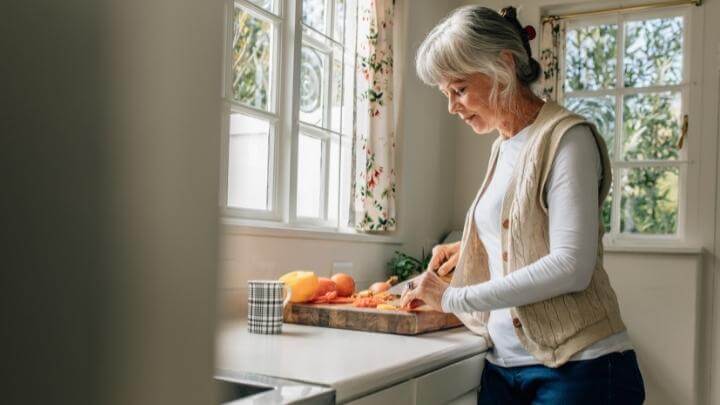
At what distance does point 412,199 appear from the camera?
322cm

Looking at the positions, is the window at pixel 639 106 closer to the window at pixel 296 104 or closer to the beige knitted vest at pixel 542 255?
the window at pixel 296 104

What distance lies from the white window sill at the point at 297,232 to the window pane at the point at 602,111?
130 cm

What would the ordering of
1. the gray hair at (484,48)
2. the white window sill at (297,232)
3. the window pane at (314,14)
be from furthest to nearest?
the window pane at (314,14), the white window sill at (297,232), the gray hair at (484,48)

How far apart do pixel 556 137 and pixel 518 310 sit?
341 millimetres

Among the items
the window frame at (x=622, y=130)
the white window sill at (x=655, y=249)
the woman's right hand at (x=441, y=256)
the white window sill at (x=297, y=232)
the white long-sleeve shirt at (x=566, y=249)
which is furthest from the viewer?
the window frame at (x=622, y=130)

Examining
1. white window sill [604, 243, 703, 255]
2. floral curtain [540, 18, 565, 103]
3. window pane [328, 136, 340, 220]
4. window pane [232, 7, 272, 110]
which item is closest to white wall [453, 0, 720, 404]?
white window sill [604, 243, 703, 255]

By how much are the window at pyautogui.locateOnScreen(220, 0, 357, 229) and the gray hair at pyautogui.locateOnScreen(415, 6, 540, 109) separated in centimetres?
77

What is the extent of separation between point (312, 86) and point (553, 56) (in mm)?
1409

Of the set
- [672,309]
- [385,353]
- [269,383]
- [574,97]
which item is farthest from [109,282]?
[574,97]

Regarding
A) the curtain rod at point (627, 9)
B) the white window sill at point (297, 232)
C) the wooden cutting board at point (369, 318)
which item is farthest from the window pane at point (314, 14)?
the curtain rod at point (627, 9)

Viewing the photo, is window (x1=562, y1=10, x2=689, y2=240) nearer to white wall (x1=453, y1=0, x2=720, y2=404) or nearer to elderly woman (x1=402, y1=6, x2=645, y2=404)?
white wall (x1=453, y1=0, x2=720, y2=404)

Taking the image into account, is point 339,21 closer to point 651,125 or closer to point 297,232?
point 297,232

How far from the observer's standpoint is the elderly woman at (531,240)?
126cm

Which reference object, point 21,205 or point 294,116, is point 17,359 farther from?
point 294,116
